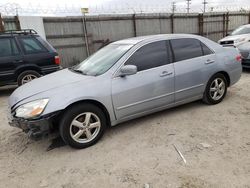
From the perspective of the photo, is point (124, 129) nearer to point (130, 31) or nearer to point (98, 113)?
point (98, 113)

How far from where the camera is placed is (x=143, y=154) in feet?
9.84

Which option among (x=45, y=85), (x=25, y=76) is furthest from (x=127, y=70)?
(x=25, y=76)

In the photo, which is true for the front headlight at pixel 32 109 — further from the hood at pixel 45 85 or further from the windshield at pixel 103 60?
the windshield at pixel 103 60

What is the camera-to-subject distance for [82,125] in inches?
126

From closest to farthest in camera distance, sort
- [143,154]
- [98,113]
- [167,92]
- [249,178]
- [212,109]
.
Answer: [249,178]
[143,154]
[98,113]
[167,92]
[212,109]

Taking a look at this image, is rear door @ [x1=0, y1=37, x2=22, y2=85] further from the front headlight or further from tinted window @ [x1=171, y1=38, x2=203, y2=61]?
tinted window @ [x1=171, y1=38, x2=203, y2=61]

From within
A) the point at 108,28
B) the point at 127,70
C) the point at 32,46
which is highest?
the point at 108,28

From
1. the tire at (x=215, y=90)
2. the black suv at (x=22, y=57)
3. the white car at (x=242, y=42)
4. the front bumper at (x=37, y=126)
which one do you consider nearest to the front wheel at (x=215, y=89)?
the tire at (x=215, y=90)

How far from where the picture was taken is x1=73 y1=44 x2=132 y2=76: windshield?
11.8 ft

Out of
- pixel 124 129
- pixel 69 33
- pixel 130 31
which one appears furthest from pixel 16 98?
pixel 130 31

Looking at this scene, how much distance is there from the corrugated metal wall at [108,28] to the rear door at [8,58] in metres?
3.28

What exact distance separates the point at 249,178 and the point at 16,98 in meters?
3.26

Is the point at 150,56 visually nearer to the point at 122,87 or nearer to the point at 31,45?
the point at 122,87

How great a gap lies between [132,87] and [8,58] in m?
4.45
